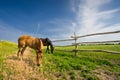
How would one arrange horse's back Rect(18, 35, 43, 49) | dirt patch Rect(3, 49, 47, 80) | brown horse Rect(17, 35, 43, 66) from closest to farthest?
dirt patch Rect(3, 49, 47, 80) < brown horse Rect(17, 35, 43, 66) < horse's back Rect(18, 35, 43, 49)

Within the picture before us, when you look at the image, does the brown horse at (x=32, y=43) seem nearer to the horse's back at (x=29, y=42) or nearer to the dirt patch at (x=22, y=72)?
the horse's back at (x=29, y=42)

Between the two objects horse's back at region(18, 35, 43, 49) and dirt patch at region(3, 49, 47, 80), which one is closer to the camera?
dirt patch at region(3, 49, 47, 80)

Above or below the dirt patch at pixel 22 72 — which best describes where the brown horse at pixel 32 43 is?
above

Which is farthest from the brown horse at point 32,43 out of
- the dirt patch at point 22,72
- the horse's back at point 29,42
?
the dirt patch at point 22,72

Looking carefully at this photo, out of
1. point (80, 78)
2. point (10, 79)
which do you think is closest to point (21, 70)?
point (10, 79)

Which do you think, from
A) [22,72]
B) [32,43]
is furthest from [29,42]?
[22,72]

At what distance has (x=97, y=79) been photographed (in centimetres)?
714

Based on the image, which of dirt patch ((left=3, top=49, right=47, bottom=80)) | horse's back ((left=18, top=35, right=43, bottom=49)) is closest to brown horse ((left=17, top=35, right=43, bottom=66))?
horse's back ((left=18, top=35, right=43, bottom=49))

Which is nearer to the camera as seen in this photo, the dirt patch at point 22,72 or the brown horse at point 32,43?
the dirt patch at point 22,72

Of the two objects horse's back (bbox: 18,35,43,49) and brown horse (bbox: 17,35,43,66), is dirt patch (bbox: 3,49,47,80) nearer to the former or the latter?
brown horse (bbox: 17,35,43,66)

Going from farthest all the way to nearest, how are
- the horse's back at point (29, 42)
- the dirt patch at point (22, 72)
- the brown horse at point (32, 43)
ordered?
the horse's back at point (29, 42)
the brown horse at point (32, 43)
the dirt patch at point (22, 72)

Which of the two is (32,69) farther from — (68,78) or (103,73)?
(103,73)

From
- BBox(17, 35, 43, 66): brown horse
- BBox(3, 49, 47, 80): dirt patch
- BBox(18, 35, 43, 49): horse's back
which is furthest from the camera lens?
BBox(18, 35, 43, 49): horse's back

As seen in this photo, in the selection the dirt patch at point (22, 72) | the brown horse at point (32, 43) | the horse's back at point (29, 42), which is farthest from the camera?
the horse's back at point (29, 42)
